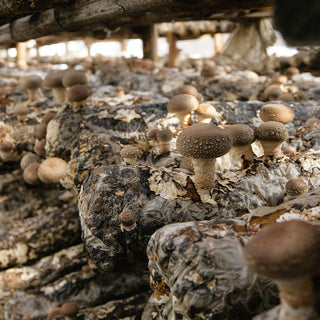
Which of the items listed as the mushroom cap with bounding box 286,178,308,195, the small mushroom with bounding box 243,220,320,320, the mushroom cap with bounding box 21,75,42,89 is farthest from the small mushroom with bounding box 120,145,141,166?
the mushroom cap with bounding box 21,75,42,89

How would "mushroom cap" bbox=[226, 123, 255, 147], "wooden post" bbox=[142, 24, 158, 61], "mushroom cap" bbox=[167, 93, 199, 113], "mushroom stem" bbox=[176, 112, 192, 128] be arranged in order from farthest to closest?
1. "wooden post" bbox=[142, 24, 158, 61]
2. "mushroom stem" bbox=[176, 112, 192, 128]
3. "mushroom cap" bbox=[167, 93, 199, 113]
4. "mushroom cap" bbox=[226, 123, 255, 147]

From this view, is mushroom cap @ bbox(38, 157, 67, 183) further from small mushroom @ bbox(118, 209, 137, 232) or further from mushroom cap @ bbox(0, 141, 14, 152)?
mushroom cap @ bbox(0, 141, 14, 152)

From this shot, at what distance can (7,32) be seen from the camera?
505 cm

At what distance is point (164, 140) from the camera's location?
320 cm

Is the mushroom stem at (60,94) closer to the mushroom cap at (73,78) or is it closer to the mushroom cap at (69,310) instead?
the mushroom cap at (73,78)

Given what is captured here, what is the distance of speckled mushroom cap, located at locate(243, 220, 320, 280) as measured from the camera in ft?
3.63

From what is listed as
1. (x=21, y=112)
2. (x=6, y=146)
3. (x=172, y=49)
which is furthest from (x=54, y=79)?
(x=172, y=49)

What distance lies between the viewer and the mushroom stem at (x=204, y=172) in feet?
7.80

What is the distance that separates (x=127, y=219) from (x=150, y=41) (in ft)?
25.7

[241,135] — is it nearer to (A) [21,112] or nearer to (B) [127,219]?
(B) [127,219]

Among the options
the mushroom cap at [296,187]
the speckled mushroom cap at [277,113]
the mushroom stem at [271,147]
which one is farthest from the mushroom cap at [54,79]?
the mushroom cap at [296,187]

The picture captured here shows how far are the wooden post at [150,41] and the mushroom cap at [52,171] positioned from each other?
21.8 ft

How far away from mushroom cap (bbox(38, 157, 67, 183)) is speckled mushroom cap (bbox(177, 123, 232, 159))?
71.3 inches

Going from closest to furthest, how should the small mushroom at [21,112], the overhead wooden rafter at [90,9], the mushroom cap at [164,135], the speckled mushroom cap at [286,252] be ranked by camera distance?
the speckled mushroom cap at [286,252], the overhead wooden rafter at [90,9], the mushroom cap at [164,135], the small mushroom at [21,112]
